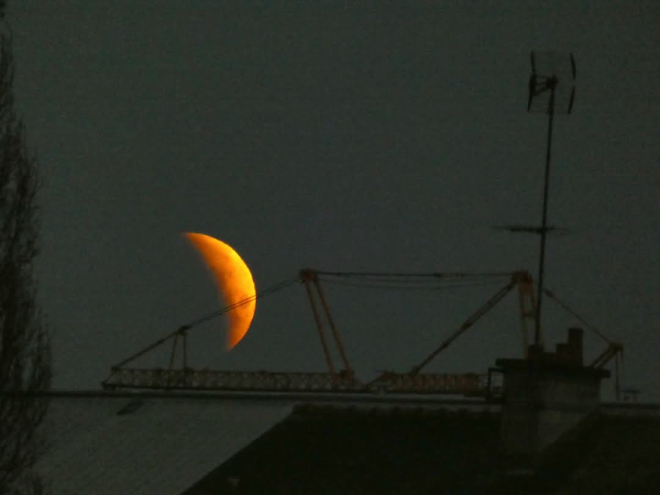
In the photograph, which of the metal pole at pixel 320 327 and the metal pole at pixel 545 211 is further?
the metal pole at pixel 320 327

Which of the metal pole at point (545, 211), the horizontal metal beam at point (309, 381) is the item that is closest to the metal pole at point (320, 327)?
the horizontal metal beam at point (309, 381)

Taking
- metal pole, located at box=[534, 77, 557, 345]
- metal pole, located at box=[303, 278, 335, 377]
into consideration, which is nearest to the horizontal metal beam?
metal pole, located at box=[303, 278, 335, 377]

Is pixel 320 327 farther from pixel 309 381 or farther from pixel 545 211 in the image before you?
pixel 545 211

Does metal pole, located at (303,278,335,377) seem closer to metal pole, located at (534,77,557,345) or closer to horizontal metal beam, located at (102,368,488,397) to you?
horizontal metal beam, located at (102,368,488,397)

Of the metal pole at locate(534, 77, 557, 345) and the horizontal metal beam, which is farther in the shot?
the horizontal metal beam

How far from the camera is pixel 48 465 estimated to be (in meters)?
43.0

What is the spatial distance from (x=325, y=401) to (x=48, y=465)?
29.4ft

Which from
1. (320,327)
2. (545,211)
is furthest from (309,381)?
(545,211)

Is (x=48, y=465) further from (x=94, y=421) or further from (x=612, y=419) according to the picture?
(x=612, y=419)

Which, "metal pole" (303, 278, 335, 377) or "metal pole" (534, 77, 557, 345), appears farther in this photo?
"metal pole" (303, 278, 335, 377)

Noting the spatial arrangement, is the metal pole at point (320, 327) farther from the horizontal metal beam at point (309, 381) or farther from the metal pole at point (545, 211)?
the metal pole at point (545, 211)

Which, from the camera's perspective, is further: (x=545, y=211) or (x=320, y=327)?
(x=320, y=327)

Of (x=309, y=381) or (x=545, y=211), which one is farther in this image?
(x=309, y=381)

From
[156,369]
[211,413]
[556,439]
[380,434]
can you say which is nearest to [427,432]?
[380,434]
